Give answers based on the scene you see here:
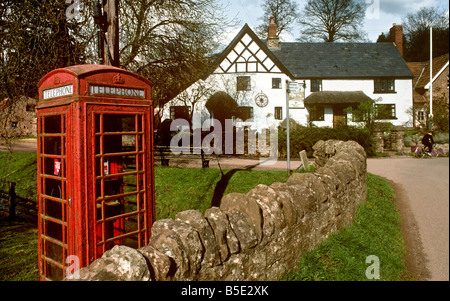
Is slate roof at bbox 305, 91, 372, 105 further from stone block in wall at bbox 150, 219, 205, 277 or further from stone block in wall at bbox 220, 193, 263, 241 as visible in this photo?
stone block in wall at bbox 150, 219, 205, 277

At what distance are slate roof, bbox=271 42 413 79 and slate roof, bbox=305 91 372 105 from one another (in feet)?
5.38

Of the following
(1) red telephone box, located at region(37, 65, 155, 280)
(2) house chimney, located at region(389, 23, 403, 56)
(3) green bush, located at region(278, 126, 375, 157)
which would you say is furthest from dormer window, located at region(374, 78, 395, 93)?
(1) red telephone box, located at region(37, 65, 155, 280)

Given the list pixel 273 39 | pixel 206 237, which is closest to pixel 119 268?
pixel 206 237

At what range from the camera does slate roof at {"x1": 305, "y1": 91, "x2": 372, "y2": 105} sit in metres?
31.0

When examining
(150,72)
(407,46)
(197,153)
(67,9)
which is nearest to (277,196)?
(67,9)

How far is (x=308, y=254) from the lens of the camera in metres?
4.51

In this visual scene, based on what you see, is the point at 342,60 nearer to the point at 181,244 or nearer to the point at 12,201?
the point at 12,201

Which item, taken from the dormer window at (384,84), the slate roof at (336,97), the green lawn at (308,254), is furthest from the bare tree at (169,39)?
the dormer window at (384,84)

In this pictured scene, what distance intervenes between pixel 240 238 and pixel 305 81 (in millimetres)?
25741

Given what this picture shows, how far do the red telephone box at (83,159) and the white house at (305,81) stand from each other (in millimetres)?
21673

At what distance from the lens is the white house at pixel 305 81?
27875mm

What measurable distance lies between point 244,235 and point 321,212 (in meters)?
2.00

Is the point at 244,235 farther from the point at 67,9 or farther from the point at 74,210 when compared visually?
the point at 67,9

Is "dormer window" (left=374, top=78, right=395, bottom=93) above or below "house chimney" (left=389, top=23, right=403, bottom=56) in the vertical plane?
below
